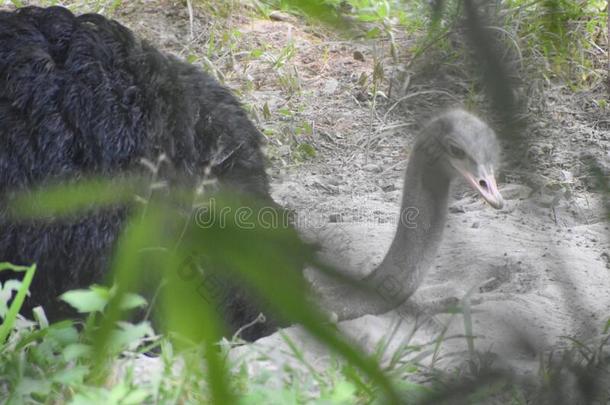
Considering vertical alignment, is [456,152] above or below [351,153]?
above

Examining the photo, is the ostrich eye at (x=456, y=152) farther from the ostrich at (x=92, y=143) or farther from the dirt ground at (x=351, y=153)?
the dirt ground at (x=351, y=153)

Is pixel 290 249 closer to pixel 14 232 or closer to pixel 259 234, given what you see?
pixel 259 234

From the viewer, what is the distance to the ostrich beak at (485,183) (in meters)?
2.99

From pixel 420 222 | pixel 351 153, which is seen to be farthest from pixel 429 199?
pixel 351 153

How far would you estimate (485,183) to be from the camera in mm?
3186

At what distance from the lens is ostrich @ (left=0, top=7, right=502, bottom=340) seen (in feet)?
9.34

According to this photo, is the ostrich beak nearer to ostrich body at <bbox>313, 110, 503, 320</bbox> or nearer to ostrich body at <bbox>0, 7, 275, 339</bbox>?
ostrich body at <bbox>313, 110, 503, 320</bbox>

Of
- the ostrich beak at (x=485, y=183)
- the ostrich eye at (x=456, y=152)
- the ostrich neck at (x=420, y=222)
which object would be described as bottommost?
the ostrich neck at (x=420, y=222)

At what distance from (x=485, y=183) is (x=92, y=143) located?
3.97ft

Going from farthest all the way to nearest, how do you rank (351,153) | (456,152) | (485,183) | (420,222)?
(351,153) < (485,183) < (420,222) < (456,152)

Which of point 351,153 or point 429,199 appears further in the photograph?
point 351,153

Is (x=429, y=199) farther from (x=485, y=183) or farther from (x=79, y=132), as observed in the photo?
(x=79, y=132)

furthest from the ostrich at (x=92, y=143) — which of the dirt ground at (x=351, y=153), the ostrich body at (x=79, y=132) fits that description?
the dirt ground at (x=351, y=153)

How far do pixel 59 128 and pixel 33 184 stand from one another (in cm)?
18
